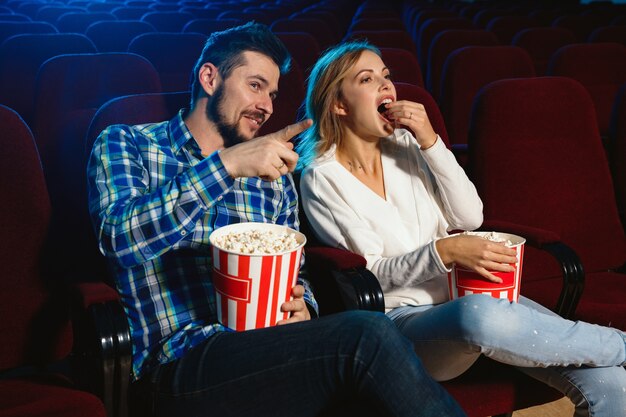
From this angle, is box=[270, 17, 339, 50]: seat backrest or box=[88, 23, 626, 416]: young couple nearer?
box=[88, 23, 626, 416]: young couple

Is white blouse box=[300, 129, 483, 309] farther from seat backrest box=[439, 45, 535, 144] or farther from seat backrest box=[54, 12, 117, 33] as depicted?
seat backrest box=[54, 12, 117, 33]

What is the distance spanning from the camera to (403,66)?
7.10ft

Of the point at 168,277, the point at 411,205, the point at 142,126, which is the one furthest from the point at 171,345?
the point at 411,205

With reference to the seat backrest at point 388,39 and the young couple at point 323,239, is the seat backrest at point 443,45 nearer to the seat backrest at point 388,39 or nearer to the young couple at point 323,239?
the seat backrest at point 388,39

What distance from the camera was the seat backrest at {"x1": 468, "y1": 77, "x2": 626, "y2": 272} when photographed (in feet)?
4.76

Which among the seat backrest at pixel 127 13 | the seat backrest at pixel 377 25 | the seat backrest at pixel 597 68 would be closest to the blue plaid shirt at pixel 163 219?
the seat backrest at pixel 597 68

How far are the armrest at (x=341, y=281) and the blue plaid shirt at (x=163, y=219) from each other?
0.03 metres

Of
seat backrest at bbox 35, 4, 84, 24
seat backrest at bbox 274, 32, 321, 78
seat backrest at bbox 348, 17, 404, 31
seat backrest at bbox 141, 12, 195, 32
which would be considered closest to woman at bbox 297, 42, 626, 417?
seat backrest at bbox 274, 32, 321, 78

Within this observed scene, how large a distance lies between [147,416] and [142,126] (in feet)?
1.48

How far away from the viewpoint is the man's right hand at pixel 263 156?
0.90 meters

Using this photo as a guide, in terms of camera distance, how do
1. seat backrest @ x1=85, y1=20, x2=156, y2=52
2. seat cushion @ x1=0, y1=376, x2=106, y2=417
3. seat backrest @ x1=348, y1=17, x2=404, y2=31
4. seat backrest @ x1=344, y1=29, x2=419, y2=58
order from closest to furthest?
1. seat cushion @ x1=0, y1=376, x2=106, y2=417
2. seat backrest @ x1=85, y1=20, x2=156, y2=52
3. seat backrest @ x1=344, y1=29, x2=419, y2=58
4. seat backrest @ x1=348, y1=17, x2=404, y2=31

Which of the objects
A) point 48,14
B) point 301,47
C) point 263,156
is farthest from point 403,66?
point 48,14

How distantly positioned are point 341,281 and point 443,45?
2.19 meters

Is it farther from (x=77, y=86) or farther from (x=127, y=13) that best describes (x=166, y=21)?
(x=77, y=86)
